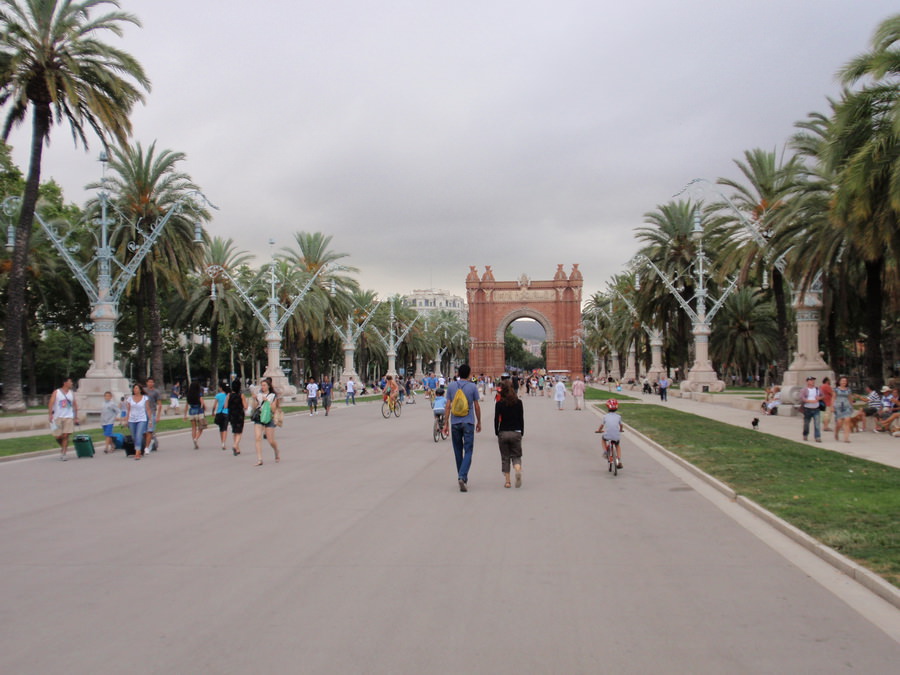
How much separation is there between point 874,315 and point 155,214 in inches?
1140

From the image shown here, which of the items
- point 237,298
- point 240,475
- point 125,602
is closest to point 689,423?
point 240,475

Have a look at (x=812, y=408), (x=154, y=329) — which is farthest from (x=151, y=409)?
(x=154, y=329)

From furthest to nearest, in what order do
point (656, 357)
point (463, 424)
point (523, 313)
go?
1. point (523, 313)
2. point (656, 357)
3. point (463, 424)

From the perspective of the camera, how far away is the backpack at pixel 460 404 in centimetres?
1112

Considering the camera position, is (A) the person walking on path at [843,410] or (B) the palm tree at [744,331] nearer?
(A) the person walking on path at [843,410]

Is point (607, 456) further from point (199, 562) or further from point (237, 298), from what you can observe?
point (237, 298)

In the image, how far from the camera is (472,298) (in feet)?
373

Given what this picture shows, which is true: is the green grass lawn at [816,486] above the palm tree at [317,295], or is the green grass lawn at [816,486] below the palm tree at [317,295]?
below

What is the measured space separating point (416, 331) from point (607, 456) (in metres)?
76.1


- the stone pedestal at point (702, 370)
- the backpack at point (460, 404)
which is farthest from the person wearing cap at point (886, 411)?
the stone pedestal at point (702, 370)

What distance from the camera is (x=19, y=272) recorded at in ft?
82.5

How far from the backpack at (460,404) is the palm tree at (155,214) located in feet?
88.0

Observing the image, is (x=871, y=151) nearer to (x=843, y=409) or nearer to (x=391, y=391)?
(x=843, y=409)

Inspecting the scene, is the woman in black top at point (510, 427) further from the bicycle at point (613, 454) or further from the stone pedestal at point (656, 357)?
the stone pedestal at point (656, 357)
